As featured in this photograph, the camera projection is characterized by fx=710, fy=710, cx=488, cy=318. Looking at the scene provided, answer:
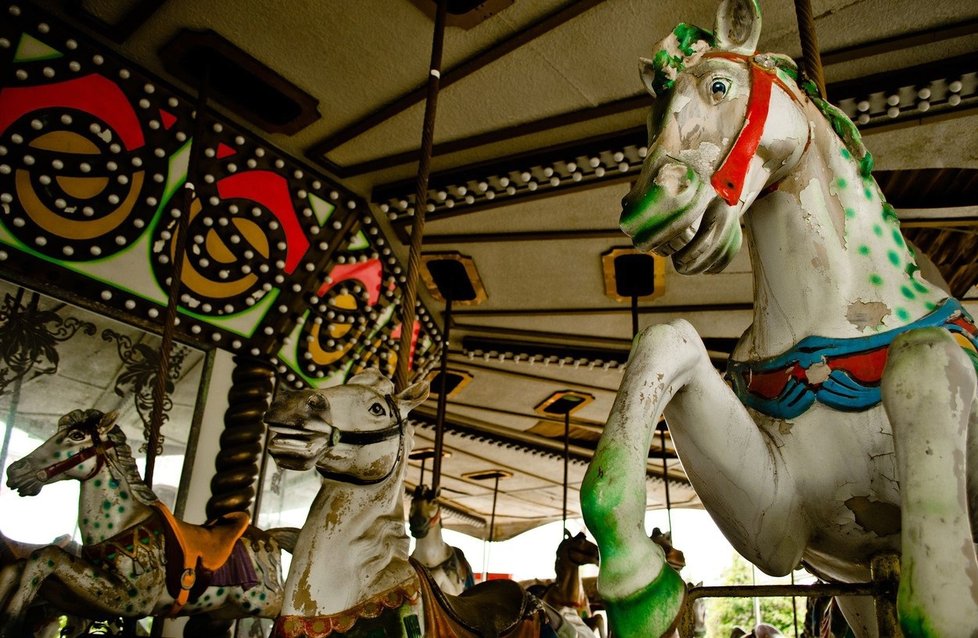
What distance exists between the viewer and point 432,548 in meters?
4.51

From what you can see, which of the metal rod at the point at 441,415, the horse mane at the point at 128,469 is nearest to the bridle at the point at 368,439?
the horse mane at the point at 128,469

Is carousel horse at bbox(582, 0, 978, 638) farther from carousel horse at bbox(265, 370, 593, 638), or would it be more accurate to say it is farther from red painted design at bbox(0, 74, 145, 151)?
red painted design at bbox(0, 74, 145, 151)

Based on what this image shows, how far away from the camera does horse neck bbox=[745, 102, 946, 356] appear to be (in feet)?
3.51

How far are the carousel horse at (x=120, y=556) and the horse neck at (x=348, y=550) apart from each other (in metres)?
1.27

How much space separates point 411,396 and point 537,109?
2.12 meters

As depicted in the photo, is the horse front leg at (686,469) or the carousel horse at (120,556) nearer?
the horse front leg at (686,469)

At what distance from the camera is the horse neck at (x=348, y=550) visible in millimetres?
1772

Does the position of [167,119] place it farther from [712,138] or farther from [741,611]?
[741,611]

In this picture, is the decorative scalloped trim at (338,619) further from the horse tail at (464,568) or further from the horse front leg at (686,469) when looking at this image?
the horse tail at (464,568)

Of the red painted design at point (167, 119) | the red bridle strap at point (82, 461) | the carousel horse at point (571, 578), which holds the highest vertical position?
the red painted design at point (167, 119)

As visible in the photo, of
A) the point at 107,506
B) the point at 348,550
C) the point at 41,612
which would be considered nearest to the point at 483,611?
the point at 348,550

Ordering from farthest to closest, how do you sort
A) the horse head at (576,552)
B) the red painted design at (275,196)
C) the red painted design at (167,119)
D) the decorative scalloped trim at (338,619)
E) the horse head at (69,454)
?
the horse head at (576,552) < the red painted design at (275,196) < the red painted design at (167,119) < the horse head at (69,454) < the decorative scalloped trim at (338,619)

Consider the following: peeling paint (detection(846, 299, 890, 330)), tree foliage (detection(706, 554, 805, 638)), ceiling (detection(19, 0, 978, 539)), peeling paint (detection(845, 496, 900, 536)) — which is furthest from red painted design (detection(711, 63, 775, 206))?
tree foliage (detection(706, 554, 805, 638))

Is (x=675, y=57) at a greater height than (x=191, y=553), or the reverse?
(x=675, y=57)
